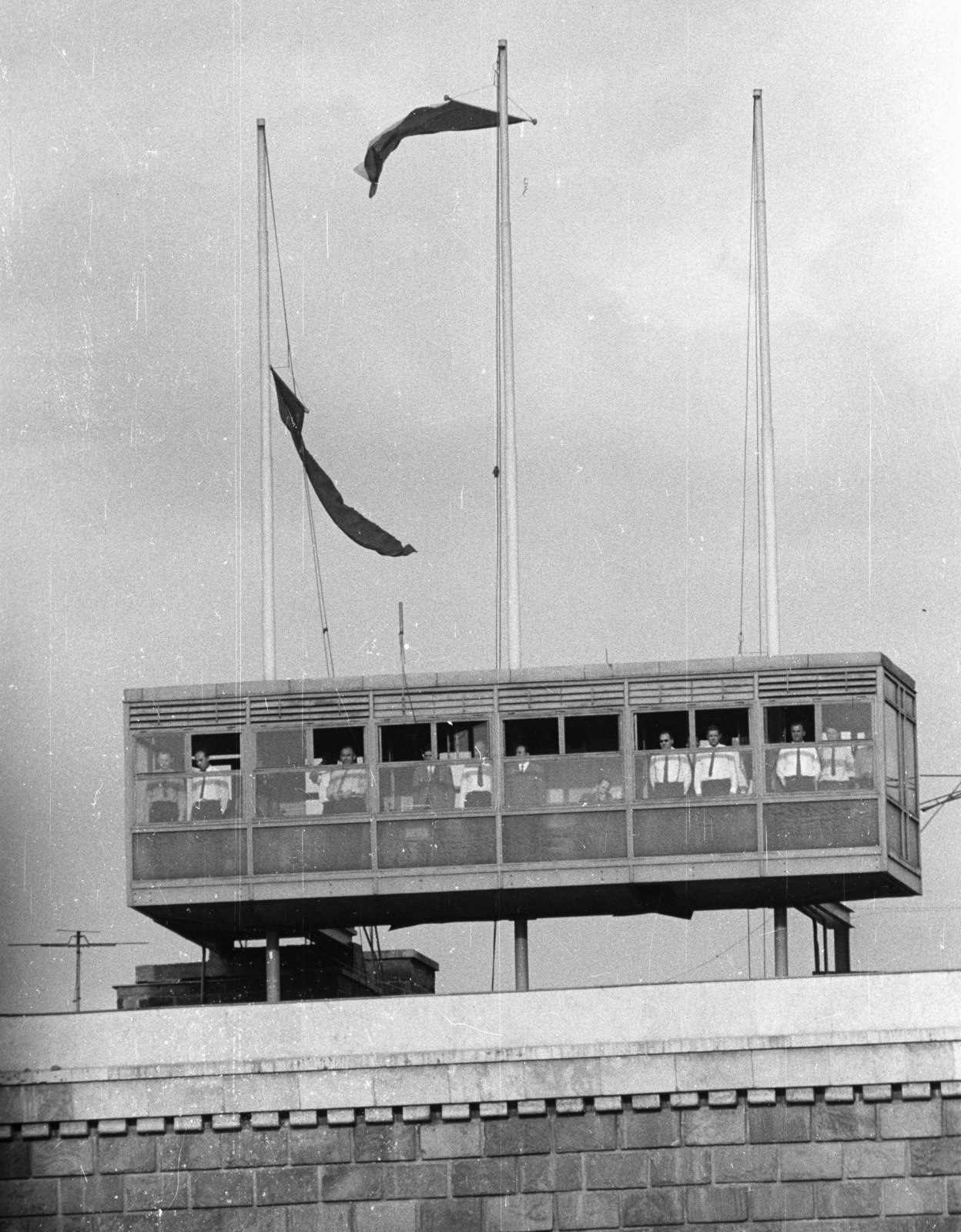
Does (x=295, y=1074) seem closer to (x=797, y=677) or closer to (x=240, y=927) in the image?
(x=240, y=927)

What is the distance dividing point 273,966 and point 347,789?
287 centimetres

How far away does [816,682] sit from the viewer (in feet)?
147

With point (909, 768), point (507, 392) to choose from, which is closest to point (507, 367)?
point (507, 392)

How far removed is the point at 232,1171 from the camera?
135 feet

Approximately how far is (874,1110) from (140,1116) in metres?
9.98

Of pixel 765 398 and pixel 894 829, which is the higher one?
pixel 765 398

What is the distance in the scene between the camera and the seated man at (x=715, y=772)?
44.5 metres

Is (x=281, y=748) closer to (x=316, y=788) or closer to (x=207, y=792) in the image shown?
(x=316, y=788)

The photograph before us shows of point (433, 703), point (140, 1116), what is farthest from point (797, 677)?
point (140, 1116)

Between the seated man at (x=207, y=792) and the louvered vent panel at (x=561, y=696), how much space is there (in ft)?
14.3

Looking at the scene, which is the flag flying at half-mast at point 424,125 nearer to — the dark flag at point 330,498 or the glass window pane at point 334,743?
the dark flag at point 330,498

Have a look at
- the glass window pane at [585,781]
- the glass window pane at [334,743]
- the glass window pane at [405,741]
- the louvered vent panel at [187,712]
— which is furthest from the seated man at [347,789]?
the glass window pane at [585,781]

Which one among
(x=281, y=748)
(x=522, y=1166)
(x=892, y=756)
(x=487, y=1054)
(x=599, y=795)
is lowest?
(x=522, y=1166)

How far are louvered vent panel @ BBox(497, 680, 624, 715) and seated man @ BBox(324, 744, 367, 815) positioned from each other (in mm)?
2367
